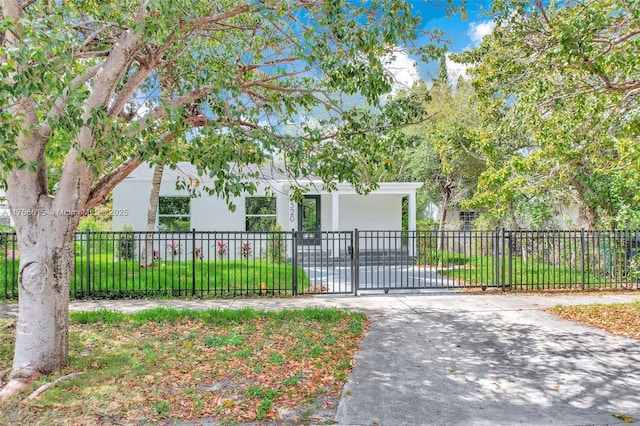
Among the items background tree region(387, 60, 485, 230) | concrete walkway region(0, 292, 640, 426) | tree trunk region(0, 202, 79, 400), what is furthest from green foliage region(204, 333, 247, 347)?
background tree region(387, 60, 485, 230)

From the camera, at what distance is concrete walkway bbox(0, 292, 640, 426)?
3766mm

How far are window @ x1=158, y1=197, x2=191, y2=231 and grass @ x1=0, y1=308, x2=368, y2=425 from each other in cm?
920

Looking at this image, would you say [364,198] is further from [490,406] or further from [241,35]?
[490,406]

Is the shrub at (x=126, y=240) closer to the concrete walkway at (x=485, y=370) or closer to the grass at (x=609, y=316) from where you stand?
the concrete walkway at (x=485, y=370)

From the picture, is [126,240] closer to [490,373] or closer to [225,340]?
[225,340]

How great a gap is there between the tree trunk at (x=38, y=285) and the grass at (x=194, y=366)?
29cm

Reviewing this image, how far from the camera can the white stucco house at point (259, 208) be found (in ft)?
50.6

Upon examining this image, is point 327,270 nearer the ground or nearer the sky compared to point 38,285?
nearer the ground

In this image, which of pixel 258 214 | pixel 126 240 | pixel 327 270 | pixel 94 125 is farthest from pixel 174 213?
pixel 94 125

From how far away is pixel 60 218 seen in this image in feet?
14.4

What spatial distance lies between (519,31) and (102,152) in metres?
6.45

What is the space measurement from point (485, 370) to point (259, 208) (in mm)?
12518

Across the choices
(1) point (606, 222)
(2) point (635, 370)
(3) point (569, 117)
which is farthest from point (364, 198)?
(2) point (635, 370)

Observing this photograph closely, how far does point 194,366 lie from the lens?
4863 mm
